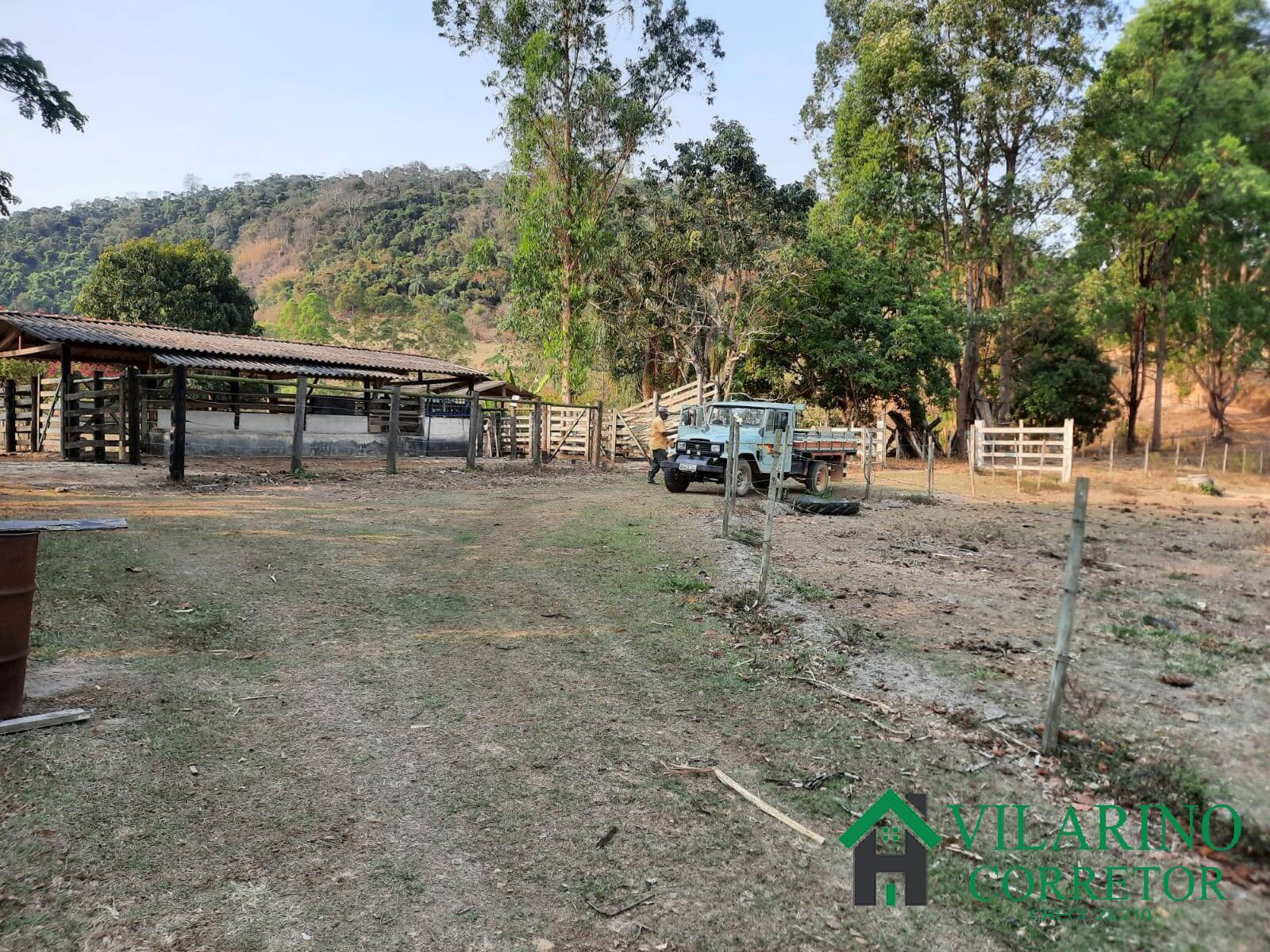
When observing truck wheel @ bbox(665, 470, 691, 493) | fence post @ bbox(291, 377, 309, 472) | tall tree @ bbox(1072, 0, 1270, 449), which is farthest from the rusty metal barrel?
tall tree @ bbox(1072, 0, 1270, 449)

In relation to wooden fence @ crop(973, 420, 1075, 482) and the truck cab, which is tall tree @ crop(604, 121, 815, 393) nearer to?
wooden fence @ crop(973, 420, 1075, 482)

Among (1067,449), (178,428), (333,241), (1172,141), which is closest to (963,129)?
(1172,141)

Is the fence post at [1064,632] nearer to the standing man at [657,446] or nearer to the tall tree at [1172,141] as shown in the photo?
the standing man at [657,446]

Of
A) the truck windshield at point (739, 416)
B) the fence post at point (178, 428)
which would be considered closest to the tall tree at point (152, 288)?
the fence post at point (178, 428)

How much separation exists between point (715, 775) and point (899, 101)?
3150 centimetres

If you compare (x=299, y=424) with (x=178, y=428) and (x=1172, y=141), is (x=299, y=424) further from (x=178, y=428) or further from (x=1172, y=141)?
(x=1172, y=141)

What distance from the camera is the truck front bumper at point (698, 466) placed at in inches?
587

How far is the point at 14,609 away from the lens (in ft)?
Result: 12.3

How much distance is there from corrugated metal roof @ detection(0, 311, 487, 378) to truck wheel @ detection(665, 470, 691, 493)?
35.4ft

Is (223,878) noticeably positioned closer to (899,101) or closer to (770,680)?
(770,680)

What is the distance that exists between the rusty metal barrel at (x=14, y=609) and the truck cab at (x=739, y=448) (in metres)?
11.8

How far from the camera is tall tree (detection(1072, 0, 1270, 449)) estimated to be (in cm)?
2745

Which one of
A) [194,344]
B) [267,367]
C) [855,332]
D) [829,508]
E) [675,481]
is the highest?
[855,332]

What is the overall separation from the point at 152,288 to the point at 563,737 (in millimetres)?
37257
